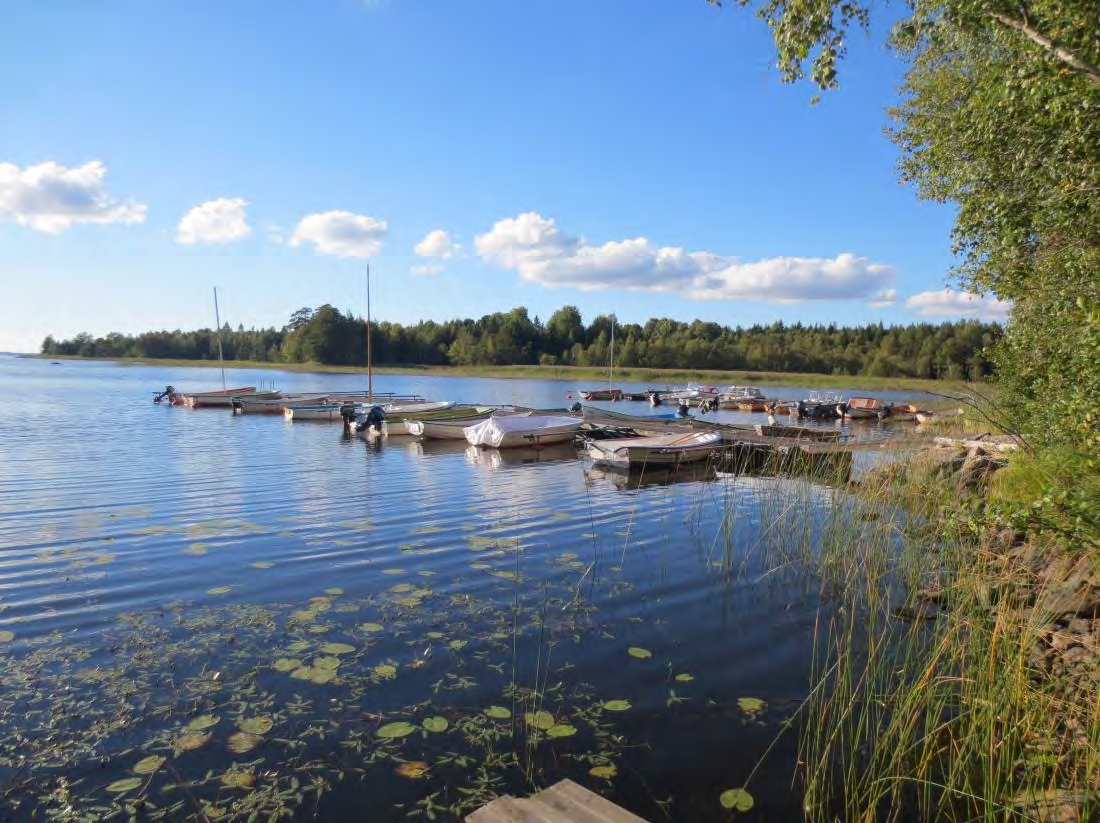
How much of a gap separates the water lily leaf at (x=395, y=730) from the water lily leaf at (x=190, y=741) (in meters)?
1.41

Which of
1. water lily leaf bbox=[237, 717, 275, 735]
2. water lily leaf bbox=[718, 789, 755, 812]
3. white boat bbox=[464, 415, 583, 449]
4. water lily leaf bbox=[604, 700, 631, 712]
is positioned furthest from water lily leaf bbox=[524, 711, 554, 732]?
white boat bbox=[464, 415, 583, 449]

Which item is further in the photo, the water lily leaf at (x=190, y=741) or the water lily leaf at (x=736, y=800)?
the water lily leaf at (x=190, y=741)

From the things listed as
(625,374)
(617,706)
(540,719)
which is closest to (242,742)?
(540,719)

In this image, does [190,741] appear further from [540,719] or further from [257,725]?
[540,719]

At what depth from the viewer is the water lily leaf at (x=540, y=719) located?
222 inches

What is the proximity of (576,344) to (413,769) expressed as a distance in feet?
466

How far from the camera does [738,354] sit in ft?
438

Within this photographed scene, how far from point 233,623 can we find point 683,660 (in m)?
5.50

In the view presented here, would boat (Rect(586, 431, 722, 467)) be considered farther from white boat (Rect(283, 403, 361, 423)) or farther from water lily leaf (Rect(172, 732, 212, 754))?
white boat (Rect(283, 403, 361, 423))

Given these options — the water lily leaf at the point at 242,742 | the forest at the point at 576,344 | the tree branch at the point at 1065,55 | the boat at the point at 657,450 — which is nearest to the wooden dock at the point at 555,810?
the water lily leaf at the point at 242,742

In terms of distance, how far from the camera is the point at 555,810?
3.82 meters

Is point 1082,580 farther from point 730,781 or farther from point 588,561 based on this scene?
point 588,561

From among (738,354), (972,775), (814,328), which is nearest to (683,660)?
(972,775)

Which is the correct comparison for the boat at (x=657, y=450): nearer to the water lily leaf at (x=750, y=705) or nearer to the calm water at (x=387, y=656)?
the calm water at (x=387, y=656)
